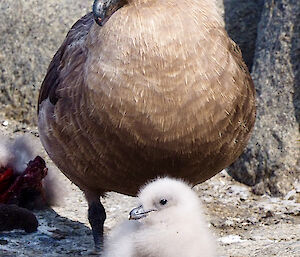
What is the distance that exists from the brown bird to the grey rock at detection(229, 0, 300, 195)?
5.49 feet

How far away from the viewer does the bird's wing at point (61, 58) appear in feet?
15.0

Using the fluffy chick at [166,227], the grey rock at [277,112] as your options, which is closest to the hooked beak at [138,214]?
the fluffy chick at [166,227]

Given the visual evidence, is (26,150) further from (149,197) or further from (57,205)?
(149,197)

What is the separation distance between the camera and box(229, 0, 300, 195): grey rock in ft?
19.4

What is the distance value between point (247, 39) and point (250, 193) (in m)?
1.74

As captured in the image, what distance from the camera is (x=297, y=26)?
6246mm

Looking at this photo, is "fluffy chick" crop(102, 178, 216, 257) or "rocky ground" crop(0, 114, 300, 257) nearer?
"fluffy chick" crop(102, 178, 216, 257)

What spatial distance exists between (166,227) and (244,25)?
3778 millimetres

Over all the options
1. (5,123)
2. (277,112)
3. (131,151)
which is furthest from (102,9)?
(5,123)

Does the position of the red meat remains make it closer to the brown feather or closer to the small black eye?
the brown feather

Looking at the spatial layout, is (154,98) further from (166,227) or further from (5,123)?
(5,123)

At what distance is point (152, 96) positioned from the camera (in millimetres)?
3979

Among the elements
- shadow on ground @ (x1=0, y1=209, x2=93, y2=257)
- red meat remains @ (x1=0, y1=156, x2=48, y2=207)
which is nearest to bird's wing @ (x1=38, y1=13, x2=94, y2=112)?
red meat remains @ (x1=0, y1=156, x2=48, y2=207)

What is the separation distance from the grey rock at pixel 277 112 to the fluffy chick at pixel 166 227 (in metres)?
2.17
